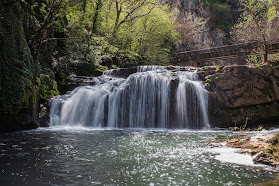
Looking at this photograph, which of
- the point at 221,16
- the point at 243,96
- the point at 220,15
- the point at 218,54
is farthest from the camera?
the point at 221,16

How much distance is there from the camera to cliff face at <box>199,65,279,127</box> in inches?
474

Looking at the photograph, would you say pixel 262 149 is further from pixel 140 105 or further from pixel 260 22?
pixel 260 22

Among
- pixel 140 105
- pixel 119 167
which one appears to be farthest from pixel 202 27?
pixel 119 167

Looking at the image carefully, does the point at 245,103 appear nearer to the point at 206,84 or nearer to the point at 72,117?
the point at 206,84

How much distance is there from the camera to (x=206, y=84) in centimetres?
1304

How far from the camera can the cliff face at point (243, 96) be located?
39.5 feet

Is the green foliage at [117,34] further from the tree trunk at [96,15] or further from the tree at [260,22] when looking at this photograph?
the tree at [260,22]

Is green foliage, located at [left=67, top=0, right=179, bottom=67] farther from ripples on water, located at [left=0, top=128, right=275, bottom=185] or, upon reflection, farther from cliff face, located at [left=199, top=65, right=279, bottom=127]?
ripples on water, located at [left=0, top=128, right=275, bottom=185]

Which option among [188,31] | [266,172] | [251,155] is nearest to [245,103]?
[251,155]

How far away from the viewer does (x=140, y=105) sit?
1273 cm

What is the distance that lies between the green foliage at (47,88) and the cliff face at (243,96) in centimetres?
970

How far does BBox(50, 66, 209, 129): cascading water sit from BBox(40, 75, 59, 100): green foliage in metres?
0.63

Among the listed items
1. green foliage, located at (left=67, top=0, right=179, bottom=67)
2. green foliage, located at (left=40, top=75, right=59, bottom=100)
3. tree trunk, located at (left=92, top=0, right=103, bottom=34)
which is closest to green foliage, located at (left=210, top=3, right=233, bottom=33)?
green foliage, located at (left=67, top=0, right=179, bottom=67)

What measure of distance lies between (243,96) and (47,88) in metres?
11.9
